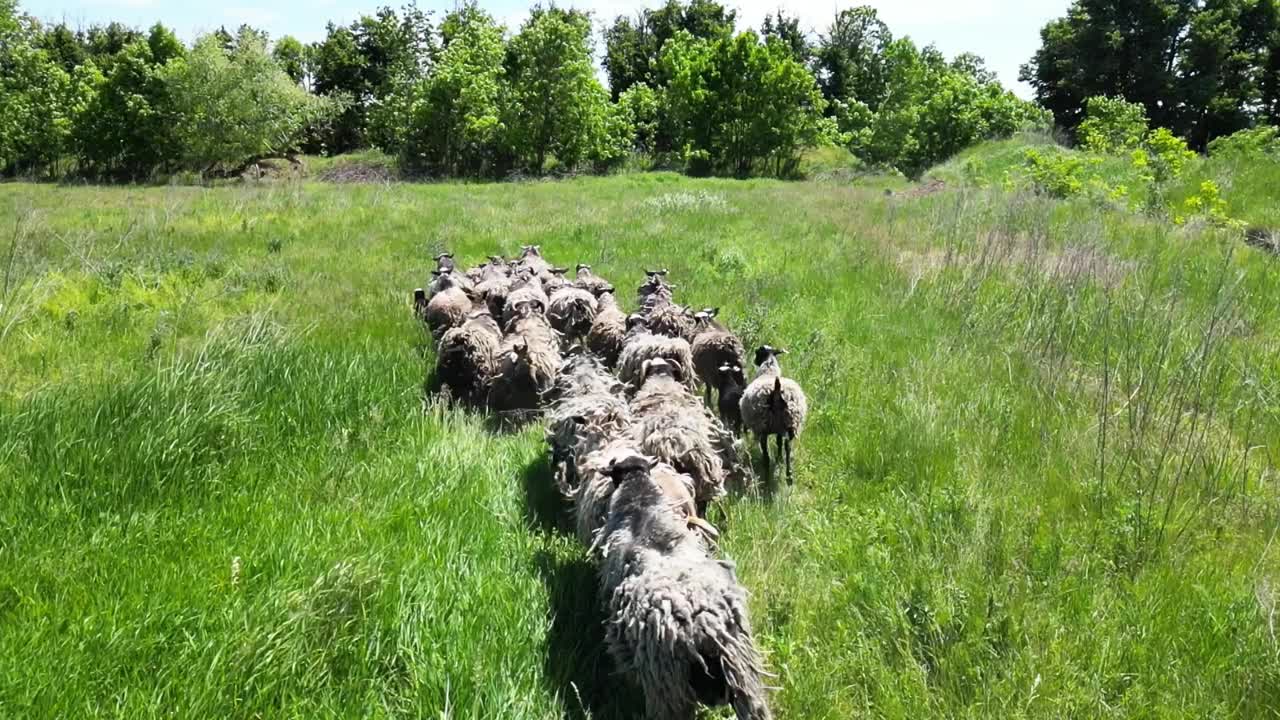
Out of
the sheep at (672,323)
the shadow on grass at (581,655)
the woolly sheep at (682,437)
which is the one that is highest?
the sheep at (672,323)

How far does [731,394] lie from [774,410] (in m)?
0.86

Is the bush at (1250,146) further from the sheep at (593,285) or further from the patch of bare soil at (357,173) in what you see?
the patch of bare soil at (357,173)

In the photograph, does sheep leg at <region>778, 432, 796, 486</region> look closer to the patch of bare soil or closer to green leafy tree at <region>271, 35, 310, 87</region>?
the patch of bare soil

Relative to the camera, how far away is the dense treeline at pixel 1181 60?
4547 centimetres

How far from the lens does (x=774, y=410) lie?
16.8ft

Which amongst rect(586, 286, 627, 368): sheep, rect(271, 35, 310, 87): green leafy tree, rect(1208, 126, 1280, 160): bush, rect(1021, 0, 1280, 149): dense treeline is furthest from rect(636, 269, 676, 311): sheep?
rect(271, 35, 310, 87): green leafy tree

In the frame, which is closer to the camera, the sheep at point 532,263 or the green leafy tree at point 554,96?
the sheep at point 532,263

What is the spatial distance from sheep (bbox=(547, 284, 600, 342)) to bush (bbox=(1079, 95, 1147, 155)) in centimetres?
2130

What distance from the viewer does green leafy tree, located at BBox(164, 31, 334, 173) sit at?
39031 millimetres

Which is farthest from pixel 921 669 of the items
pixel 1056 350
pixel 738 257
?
pixel 738 257

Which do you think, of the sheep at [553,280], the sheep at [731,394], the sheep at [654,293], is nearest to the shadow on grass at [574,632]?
the sheep at [731,394]

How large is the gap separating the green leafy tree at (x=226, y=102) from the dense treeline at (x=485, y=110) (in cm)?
8

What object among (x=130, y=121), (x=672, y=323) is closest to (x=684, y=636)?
(x=672, y=323)

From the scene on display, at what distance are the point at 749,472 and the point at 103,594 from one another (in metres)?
3.56
